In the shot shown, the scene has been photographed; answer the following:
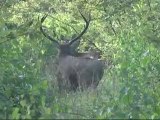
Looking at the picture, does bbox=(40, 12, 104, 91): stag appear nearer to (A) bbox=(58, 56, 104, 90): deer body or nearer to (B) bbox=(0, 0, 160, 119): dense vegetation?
(A) bbox=(58, 56, 104, 90): deer body

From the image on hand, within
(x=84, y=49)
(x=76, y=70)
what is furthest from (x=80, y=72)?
(x=84, y=49)

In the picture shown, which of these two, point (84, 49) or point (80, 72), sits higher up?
point (84, 49)

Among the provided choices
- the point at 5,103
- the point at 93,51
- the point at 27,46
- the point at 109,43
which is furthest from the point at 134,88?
the point at 93,51

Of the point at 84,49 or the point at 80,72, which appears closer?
the point at 80,72

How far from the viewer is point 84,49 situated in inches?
545

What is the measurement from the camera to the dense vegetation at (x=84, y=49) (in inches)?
211

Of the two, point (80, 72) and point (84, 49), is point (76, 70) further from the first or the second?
point (84, 49)

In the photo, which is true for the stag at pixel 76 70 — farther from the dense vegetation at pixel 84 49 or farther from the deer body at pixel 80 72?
the dense vegetation at pixel 84 49

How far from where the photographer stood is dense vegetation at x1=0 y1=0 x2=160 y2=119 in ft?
17.6

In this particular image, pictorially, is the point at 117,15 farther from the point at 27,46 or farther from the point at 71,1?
the point at 27,46

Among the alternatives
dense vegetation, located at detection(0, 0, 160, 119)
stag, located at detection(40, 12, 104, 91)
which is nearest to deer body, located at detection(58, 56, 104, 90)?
stag, located at detection(40, 12, 104, 91)

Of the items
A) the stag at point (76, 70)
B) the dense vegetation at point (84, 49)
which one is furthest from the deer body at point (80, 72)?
the dense vegetation at point (84, 49)

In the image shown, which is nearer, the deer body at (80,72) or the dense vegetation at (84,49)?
the dense vegetation at (84,49)

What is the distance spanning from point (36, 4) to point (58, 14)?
0.62 m
